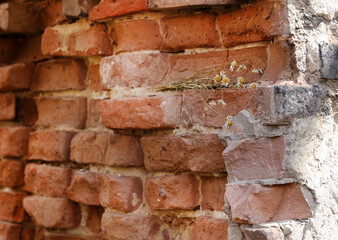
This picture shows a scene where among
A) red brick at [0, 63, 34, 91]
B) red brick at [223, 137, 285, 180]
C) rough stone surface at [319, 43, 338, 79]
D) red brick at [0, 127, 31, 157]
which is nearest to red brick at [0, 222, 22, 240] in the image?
red brick at [0, 127, 31, 157]

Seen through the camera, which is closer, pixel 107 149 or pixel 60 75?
pixel 107 149

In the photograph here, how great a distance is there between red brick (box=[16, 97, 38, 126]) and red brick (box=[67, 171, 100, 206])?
0.38 m

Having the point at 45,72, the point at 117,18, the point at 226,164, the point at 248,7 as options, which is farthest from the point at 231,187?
the point at 45,72

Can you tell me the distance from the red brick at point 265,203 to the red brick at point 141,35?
0.46m

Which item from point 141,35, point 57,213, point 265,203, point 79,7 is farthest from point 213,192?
point 79,7

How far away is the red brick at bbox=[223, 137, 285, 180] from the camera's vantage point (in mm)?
1272

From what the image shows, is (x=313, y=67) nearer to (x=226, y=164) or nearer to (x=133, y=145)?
(x=226, y=164)

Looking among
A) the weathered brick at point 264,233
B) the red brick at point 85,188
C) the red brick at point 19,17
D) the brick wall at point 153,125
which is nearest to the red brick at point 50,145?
the brick wall at point 153,125

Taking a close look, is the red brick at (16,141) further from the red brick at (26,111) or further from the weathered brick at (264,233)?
the weathered brick at (264,233)

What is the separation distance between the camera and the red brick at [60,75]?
1.77m

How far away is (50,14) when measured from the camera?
185cm

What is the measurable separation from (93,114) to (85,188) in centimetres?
24

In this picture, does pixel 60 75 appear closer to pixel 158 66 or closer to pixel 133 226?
pixel 158 66

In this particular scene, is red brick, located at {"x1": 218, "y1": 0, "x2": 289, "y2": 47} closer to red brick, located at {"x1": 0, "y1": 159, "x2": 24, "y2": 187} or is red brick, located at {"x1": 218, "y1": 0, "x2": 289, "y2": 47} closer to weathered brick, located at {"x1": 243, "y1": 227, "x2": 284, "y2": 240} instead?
weathered brick, located at {"x1": 243, "y1": 227, "x2": 284, "y2": 240}
